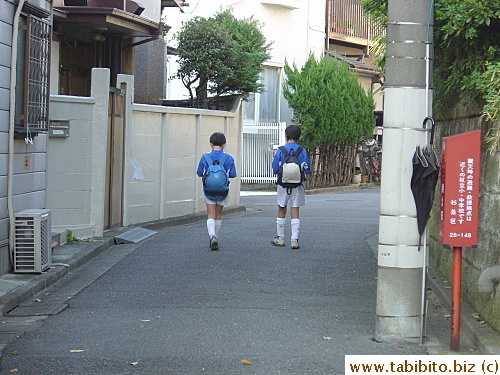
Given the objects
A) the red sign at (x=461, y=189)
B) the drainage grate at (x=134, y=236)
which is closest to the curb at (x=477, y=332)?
the red sign at (x=461, y=189)

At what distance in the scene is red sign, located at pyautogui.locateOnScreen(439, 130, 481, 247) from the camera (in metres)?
6.23

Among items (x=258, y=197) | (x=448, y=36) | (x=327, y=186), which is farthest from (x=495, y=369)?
(x=327, y=186)

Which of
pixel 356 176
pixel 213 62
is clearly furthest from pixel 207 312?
pixel 356 176

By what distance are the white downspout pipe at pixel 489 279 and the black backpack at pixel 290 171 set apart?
5.25 meters

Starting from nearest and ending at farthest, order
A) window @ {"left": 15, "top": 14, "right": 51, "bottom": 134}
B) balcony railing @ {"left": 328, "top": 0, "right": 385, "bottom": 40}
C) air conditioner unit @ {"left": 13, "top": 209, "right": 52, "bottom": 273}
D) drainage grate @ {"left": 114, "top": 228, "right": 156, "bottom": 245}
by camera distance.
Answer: air conditioner unit @ {"left": 13, "top": 209, "right": 52, "bottom": 273}, window @ {"left": 15, "top": 14, "right": 51, "bottom": 134}, drainage grate @ {"left": 114, "top": 228, "right": 156, "bottom": 245}, balcony railing @ {"left": 328, "top": 0, "right": 385, "bottom": 40}

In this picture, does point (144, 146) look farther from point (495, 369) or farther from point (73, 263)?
point (495, 369)

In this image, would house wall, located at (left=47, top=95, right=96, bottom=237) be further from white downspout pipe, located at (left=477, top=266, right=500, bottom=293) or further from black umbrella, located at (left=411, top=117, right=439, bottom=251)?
white downspout pipe, located at (left=477, top=266, right=500, bottom=293)

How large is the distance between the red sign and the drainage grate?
7110mm

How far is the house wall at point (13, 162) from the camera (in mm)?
8945

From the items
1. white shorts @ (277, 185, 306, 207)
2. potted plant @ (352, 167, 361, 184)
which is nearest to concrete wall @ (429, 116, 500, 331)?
white shorts @ (277, 185, 306, 207)

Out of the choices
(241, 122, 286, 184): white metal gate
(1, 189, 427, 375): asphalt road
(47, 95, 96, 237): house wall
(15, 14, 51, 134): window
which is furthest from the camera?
(241, 122, 286, 184): white metal gate

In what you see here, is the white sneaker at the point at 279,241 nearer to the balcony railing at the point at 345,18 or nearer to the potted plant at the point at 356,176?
the potted plant at the point at 356,176

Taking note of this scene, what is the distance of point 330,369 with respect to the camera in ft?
19.3

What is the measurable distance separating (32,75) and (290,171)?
3814 millimetres
